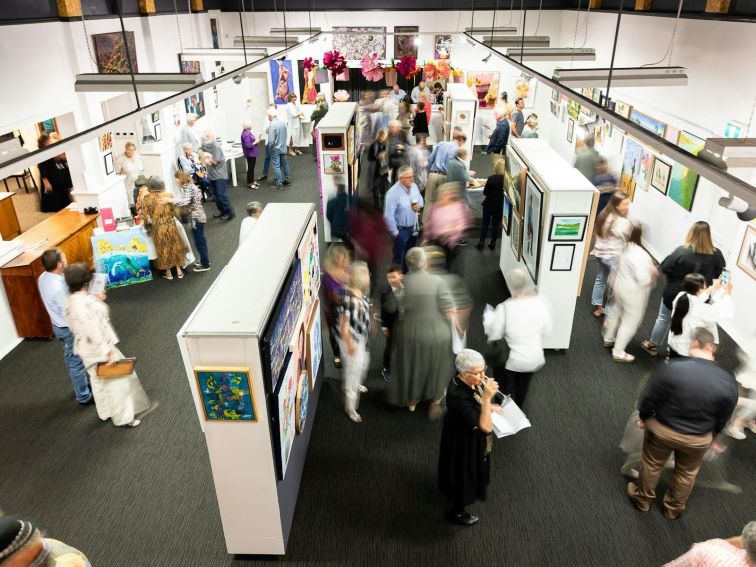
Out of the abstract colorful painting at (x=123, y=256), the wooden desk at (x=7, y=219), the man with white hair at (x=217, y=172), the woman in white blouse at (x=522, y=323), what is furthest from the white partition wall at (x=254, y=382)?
the wooden desk at (x=7, y=219)

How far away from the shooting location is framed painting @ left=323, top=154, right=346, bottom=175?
8.48 meters

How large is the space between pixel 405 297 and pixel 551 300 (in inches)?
81.3

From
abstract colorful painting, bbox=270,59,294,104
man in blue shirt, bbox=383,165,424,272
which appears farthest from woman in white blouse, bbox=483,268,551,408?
abstract colorful painting, bbox=270,59,294,104

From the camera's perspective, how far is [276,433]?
354cm

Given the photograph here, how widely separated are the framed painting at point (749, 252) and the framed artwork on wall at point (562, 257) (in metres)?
2.09

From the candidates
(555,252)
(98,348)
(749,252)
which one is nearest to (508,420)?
(555,252)

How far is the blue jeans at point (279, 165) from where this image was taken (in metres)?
11.7

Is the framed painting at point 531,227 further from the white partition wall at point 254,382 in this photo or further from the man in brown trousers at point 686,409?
the white partition wall at point 254,382

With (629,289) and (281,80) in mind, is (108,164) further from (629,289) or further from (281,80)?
(629,289)

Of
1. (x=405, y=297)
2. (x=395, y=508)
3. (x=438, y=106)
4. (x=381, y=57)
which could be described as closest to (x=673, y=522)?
(x=395, y=508)

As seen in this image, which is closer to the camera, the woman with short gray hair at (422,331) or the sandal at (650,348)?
the woman with short gray hair at (422,331)

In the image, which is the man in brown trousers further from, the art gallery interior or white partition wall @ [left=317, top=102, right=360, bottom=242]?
white partition wall @ [left=317, top=102, right=360, bottom=242]

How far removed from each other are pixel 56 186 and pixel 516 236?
911 centimetres

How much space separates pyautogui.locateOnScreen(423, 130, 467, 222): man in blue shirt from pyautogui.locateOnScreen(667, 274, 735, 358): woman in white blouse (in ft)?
12.9
